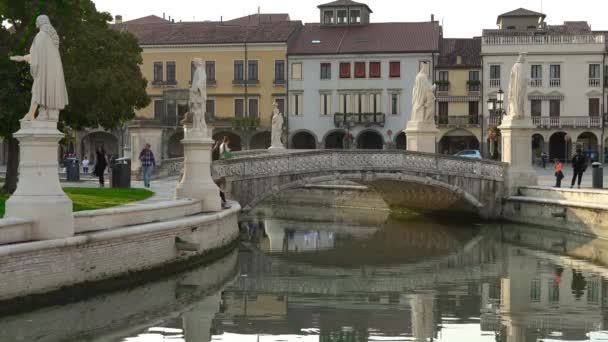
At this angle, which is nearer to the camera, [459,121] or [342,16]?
[459,121]

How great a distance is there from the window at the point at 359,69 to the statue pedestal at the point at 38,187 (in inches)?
A: 2103

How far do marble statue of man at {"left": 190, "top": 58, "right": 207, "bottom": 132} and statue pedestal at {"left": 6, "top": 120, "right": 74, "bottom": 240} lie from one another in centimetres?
850

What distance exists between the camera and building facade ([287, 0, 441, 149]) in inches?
2717

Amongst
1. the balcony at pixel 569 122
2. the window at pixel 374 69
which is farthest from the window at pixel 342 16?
the balcony at pixel 569 122

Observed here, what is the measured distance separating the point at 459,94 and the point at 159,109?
2298cm

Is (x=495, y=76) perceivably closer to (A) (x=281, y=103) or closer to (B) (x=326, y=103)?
(B) (x=326, y=103)

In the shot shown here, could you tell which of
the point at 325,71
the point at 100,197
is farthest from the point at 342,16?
the point at 100,197

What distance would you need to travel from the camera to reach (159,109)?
7125 cm

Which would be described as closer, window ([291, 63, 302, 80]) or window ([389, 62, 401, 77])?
window ([389, 62, 401, 77])

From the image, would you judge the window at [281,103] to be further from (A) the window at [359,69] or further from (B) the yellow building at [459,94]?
(B) the yellow building at [459,94]

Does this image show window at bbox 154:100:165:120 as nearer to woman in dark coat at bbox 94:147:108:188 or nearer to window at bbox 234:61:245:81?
window at bbox 234:61:245:81

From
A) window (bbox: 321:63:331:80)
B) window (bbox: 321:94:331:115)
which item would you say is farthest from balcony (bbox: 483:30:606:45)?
window (bbox: 321:94:331:115)

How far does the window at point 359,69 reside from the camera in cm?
6919

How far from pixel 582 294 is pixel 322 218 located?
2009 centimetres
